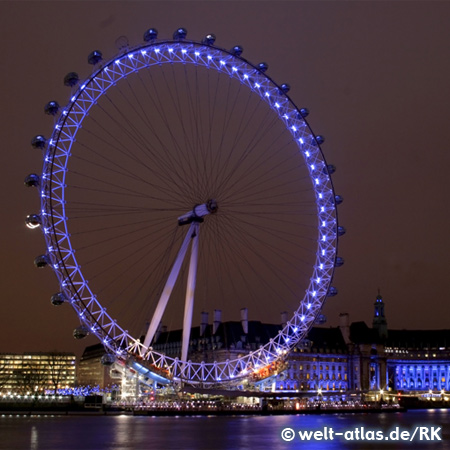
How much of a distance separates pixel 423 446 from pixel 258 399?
47688mm

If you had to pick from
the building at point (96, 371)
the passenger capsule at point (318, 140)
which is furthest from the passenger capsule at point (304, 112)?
the building at point (96, 371)

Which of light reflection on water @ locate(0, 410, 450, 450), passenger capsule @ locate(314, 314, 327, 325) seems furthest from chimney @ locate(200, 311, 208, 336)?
light reflection on water @ locate(0, 410, 450, 450)

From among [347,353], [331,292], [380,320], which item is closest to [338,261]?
[331,292]

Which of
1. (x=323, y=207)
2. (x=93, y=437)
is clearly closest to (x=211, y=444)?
(x=93, y=437)

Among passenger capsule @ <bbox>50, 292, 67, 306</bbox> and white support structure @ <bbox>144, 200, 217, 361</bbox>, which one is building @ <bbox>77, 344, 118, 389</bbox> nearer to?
white support structure @ <bbox>144, 200, 217, 361</bbox>

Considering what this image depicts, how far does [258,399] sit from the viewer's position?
82250 millimetres

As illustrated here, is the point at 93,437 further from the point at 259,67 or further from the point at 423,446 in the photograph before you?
the point at 259,67

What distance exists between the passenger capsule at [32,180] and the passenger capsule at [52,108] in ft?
13.4

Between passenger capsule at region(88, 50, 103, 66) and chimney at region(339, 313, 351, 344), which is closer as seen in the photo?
passenger capsule at region(88, 50, 103, 66)

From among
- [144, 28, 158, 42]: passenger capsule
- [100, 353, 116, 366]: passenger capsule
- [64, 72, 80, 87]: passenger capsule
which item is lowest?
[100, 353, 116, 366]: passenger capsule

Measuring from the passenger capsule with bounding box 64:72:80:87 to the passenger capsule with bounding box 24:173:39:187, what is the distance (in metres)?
6.23

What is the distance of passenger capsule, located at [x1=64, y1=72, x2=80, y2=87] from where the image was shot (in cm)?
4894

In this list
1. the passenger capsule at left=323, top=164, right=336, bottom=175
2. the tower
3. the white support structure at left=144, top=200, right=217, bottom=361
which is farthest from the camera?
the tower

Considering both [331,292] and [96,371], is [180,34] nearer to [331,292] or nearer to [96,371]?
[331,292]
